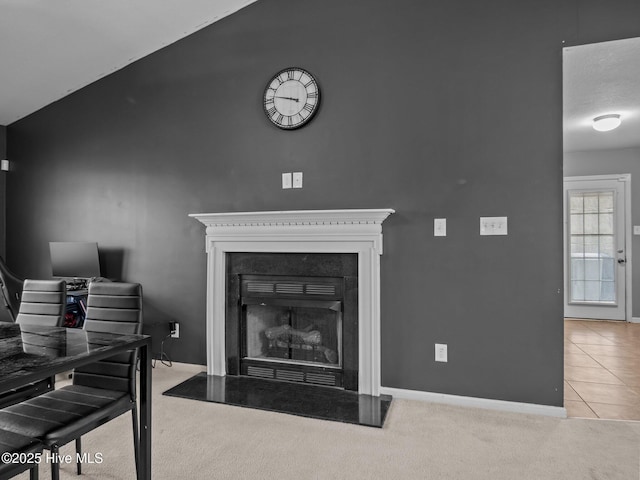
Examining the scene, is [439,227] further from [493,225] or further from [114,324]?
[114,324]

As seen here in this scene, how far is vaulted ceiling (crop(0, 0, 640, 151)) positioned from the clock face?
31.5 inches

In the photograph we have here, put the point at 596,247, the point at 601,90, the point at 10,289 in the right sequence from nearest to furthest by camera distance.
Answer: the point at 601,90 < the point at 10,289 < the point at 596,247

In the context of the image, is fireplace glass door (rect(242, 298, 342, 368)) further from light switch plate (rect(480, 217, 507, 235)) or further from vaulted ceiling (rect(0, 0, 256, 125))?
vaulted ceiling (rect(0, 0, 256, 125))

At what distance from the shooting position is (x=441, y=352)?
2.85m

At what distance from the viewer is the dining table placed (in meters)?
1.28

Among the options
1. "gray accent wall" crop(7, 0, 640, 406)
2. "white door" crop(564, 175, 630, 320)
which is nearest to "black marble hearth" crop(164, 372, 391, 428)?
"gray accent wall" crop(7, 0, 640, 406)

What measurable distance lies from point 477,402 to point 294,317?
1.48 metres

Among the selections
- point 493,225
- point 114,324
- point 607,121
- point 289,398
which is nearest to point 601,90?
point 607,121

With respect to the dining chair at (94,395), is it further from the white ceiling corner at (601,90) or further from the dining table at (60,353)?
the white ceiling corner at (601,90)

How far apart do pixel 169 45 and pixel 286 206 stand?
6.38 ft

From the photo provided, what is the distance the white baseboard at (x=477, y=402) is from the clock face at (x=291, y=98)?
2217 millimetres

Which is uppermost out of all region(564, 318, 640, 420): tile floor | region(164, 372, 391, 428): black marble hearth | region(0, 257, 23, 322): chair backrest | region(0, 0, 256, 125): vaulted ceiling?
region(0, 0, 256, 125): vaulted ceiling

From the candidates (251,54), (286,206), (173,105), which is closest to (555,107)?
(286,206)

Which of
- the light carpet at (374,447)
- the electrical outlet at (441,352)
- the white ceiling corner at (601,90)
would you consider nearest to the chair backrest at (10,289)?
the light carpet at (374,447)
